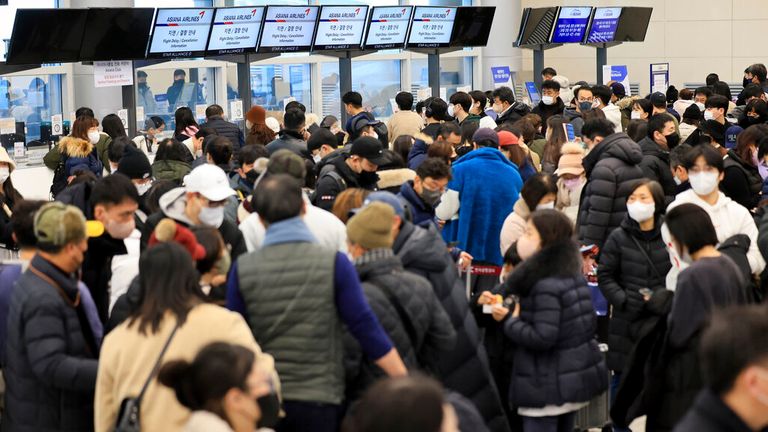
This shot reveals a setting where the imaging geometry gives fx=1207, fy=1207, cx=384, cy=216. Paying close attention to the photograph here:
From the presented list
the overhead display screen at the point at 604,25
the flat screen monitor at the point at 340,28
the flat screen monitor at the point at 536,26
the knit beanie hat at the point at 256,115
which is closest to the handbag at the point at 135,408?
the knit beanie hat at the point at 256,115

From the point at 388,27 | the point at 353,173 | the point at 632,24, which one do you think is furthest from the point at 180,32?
the point at 632,24

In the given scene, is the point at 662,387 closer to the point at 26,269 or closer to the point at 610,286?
the point at 610,286

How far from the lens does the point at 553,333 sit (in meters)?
5.01

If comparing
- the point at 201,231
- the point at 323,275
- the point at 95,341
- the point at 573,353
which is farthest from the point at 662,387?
the point at 95,341

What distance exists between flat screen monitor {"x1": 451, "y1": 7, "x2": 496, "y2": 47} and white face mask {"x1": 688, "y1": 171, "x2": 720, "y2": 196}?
9488 millimetres

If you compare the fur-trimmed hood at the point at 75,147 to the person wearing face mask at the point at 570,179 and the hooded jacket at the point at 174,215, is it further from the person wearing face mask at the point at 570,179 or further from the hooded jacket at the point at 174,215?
the hooded jacket at the point at 174,215

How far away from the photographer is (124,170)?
254 inches

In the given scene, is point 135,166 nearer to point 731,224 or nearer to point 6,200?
point 6,200

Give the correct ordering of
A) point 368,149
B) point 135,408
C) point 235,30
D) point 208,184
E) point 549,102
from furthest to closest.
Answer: point 235,30
point 549,102
point 368,149
point 208,184
point 135,408

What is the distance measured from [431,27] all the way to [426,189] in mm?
8895

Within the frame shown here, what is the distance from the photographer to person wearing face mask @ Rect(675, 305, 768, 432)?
261 cm

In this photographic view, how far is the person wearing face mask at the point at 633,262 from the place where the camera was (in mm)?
5910

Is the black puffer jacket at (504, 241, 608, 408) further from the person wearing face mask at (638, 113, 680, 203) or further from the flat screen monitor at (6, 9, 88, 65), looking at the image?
the flat screen monitor at (6, 9, 88, 65)

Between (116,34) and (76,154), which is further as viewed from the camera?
(116,34)
